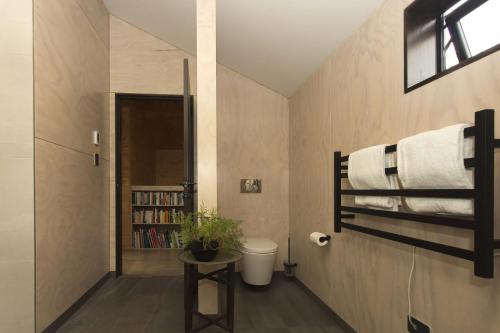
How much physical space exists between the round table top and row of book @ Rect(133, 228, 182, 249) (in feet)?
8.71

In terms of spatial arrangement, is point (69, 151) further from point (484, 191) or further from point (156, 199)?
point (484, 191)

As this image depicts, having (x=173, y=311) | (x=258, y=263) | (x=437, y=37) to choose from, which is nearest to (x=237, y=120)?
(x=258, y=263)

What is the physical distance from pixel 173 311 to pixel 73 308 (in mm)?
767

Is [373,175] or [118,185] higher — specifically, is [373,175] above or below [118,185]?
above

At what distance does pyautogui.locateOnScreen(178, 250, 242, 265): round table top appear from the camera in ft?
5.43

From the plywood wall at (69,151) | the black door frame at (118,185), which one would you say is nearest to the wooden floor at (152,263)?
the black door frame at (118,185)

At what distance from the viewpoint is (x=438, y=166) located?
0.96 metres

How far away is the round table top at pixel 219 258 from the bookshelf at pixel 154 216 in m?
2.65

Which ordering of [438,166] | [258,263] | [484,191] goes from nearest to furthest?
[484,191] → [438,166] → [258,263]

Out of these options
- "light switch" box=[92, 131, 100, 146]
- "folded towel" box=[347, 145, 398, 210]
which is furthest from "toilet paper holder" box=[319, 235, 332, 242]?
"light switch" box=[92, 131, 100, 146]

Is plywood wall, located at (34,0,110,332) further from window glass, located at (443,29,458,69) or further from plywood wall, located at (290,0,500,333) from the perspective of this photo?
window glass, located at (443,29,458,69)

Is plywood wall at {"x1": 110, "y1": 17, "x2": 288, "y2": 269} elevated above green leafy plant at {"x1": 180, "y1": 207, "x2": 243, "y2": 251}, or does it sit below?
above

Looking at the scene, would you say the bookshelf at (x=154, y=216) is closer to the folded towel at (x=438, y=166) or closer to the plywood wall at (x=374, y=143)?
the plywood wall at (x=374, y=143)

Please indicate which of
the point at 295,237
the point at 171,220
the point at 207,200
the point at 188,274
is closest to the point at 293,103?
the point at 295,237
